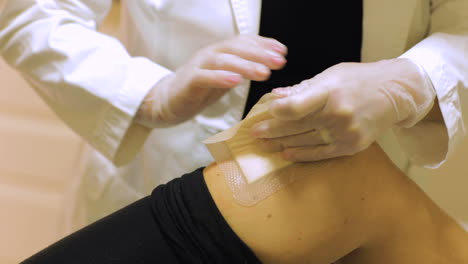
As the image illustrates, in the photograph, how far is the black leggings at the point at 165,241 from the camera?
0.54 m

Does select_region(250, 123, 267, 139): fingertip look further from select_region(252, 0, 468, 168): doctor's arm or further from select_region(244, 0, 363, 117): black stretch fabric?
select_region(244, 0, 363, 117): black stretch fabric

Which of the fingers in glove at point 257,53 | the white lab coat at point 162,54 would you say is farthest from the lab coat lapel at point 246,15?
the fingers in glove at point 257,53

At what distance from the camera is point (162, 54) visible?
2.49 feet

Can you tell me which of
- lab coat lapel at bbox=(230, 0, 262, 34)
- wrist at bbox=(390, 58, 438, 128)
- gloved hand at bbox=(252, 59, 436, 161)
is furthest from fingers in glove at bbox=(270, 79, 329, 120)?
lab coat lapel at bbox=(230, 0, 262, 34)

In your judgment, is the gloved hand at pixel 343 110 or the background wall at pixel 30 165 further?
the background wall at pixel 30 165

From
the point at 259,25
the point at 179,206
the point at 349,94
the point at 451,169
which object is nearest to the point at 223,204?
the point at 179,206

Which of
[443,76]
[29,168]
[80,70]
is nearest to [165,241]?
[80,70]

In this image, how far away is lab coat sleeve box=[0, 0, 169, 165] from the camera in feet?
2.19

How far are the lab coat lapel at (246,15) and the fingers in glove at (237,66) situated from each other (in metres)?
0.12

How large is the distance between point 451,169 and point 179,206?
0.67 metres

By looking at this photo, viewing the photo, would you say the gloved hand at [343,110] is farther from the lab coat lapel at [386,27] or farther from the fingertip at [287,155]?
the lab coat lapel at [386,27]

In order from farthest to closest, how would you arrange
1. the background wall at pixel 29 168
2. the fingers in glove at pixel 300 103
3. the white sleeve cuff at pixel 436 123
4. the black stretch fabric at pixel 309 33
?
the background wall at pixel 29 168
the black stretch fabric at pixel 309 33
the white sleeve cuff at pixel 436 123
the fingers in glove at pixel 300 103

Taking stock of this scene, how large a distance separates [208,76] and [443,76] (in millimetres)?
309

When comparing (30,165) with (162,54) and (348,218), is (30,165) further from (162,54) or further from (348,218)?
(348,218)
